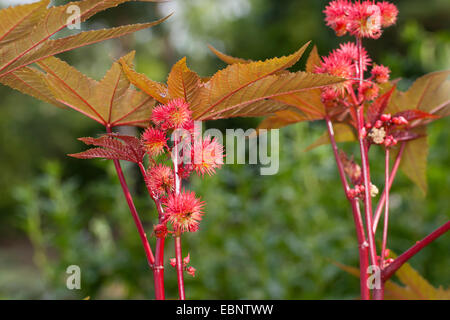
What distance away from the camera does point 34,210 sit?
2.10 metres

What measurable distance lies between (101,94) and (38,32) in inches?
3.5

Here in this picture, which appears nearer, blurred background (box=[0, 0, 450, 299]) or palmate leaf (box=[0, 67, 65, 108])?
palmate leaf (box=[0, 67, 65, 108])

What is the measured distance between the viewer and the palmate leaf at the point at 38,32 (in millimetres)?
295

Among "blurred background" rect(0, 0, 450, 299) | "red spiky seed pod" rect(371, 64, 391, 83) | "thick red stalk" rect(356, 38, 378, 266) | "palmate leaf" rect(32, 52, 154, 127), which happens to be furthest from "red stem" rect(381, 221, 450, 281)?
"blurred background" rect(0, 0, 450, 299)

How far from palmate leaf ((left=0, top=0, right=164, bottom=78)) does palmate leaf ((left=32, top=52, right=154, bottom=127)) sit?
0.11 feet

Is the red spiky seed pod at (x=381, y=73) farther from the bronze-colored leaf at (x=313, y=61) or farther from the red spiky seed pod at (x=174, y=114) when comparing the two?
the red spiky seed pod at (x=174, y=114)

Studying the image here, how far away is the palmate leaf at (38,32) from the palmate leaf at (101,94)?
33mm

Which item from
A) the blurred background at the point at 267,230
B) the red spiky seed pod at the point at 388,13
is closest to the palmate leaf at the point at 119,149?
the red spiky seed pod at the point at 388,13

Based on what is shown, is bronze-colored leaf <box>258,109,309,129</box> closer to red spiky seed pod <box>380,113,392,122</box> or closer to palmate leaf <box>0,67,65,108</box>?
red spiky seed pod <box>380,113,392,122</box>

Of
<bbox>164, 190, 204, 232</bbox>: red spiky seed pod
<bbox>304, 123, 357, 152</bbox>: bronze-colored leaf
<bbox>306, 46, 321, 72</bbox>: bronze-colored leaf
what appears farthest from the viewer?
<bbox>304, 123, 357, 152</bbox>: bronze-colored leaf

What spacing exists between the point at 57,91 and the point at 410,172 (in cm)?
40

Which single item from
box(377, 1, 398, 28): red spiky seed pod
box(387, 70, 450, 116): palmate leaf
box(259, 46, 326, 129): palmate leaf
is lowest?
box(259, 46, 326, 129): palmate leaf

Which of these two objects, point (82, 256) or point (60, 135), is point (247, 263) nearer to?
point (82, 256)

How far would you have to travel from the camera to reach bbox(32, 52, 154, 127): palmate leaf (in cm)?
36
